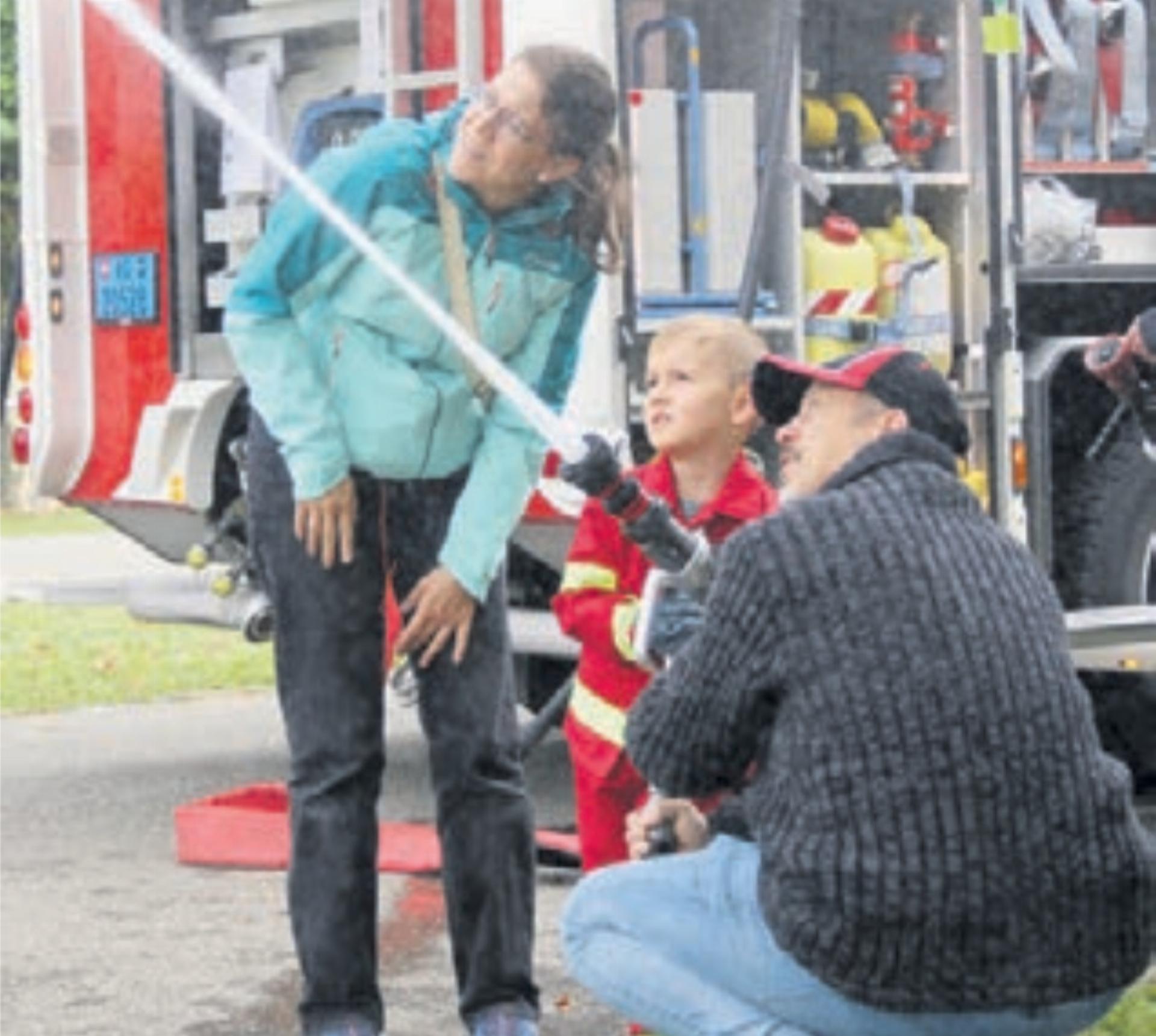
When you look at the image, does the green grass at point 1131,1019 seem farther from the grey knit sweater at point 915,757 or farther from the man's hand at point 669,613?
the grey knit sweater at point 915,757

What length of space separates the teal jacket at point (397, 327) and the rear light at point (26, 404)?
423 cm

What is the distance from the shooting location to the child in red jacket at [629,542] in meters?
5.63

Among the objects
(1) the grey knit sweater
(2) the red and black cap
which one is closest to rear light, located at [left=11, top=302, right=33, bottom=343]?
(2) the red and black cap

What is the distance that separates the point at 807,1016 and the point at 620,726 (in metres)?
1.47

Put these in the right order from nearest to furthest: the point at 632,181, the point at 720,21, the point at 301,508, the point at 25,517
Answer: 1. the point at 301,508
2. the point at 632,181
3. the point at 720,21
4. the point at 25,517

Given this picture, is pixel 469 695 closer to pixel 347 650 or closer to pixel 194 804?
pixel 347 650

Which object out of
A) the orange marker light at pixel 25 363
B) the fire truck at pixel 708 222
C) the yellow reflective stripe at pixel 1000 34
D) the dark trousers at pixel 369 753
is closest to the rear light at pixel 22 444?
the fire truck at pixel 708 222

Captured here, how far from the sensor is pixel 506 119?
546cm

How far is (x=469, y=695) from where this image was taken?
221 inches

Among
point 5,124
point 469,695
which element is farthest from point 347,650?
point 5,124

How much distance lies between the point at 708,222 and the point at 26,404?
2453 millimetres

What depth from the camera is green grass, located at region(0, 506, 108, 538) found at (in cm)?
2391

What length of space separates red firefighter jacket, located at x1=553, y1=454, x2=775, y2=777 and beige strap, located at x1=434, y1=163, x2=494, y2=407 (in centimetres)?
35

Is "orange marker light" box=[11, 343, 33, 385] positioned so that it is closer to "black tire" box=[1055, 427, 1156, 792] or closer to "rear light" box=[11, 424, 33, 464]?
"rear light" box=[11, 424, 33, 464]
